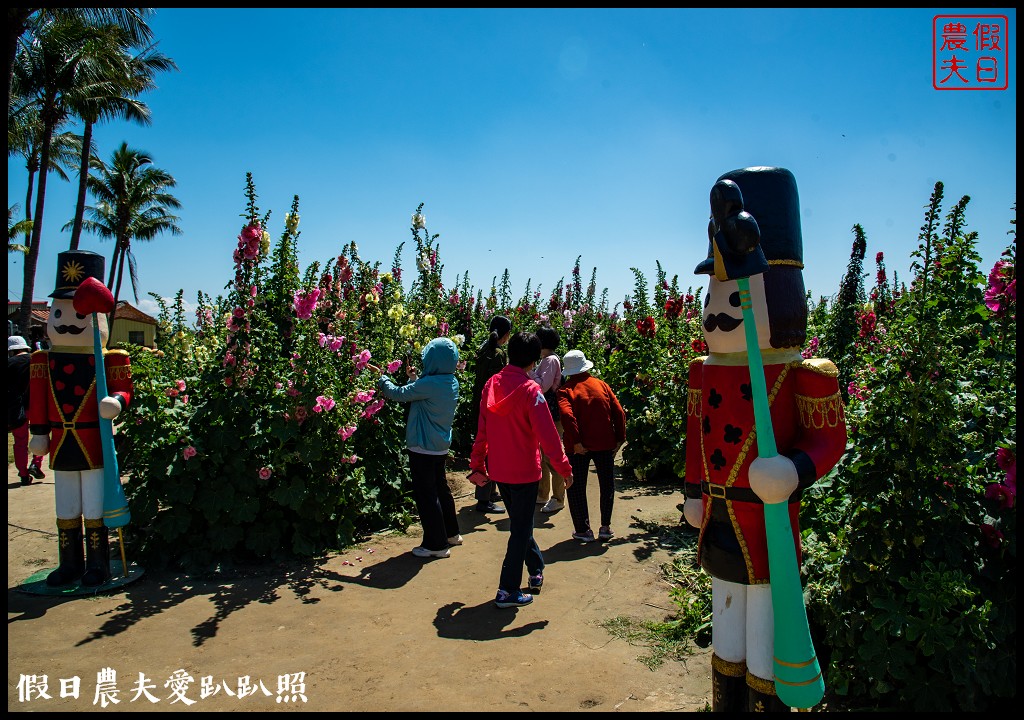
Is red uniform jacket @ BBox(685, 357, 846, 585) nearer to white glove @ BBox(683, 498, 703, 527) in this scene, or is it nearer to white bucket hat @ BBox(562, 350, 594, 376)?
white glove @ BBox(683, 498, 703, 527)

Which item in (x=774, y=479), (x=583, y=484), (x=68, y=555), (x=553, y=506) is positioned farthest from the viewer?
(x=553, y=506)

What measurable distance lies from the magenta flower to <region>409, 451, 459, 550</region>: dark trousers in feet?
4.65

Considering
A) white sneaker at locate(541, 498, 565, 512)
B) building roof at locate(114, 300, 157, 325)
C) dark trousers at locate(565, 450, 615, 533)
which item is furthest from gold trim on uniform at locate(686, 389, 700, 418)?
building roof at locate(114, 300, 157, 325)

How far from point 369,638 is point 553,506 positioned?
3234 mm

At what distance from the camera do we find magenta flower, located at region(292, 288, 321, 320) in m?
5.25

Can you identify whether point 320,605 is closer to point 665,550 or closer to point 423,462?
point 423,462

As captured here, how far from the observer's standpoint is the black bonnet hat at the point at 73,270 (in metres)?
4.58

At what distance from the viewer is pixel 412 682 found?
3.38m

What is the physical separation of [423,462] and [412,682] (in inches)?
79.4

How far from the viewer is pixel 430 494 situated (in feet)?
17.1

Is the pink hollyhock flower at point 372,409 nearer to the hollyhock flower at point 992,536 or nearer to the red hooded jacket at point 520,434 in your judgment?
the red hooded jacket at point 520,434

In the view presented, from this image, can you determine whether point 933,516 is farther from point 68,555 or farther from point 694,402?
point 68,555

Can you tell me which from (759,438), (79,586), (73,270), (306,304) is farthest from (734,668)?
(73,270)

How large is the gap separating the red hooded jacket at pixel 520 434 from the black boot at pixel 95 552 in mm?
2805
